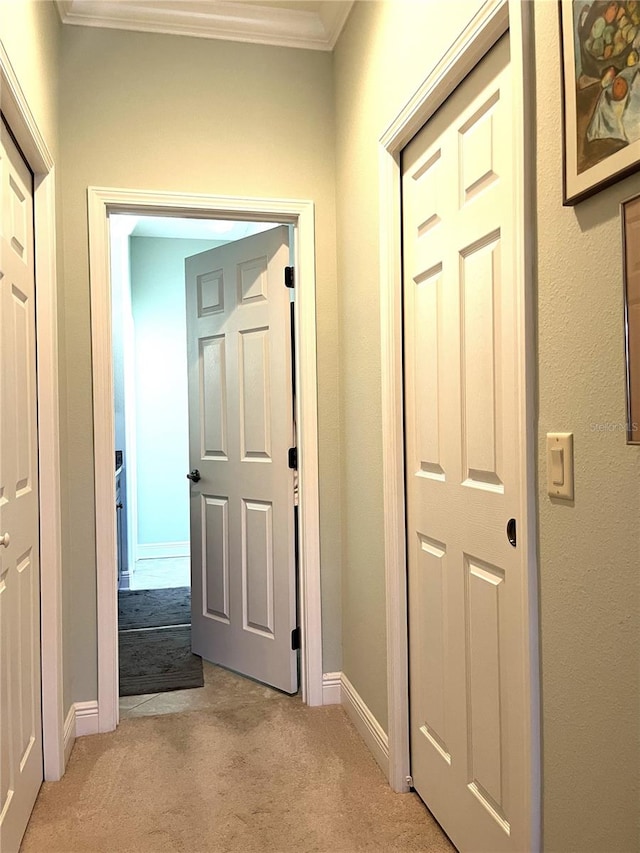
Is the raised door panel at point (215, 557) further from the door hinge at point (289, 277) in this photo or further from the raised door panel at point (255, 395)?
the door hinge at point (289, 277)

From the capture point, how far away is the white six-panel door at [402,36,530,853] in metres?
1.40

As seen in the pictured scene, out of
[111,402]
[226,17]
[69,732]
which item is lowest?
[69,732]

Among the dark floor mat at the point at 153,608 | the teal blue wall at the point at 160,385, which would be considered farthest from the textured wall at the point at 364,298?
the teal blue wall at the point at 160,385

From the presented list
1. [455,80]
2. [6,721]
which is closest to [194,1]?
[455,80]

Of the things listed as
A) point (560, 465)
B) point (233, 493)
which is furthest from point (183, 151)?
point (560, 465)

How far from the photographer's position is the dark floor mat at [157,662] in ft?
9.45

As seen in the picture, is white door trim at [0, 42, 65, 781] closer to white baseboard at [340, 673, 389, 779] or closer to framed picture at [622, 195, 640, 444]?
white baseboard at [340, 673, 389, 779]

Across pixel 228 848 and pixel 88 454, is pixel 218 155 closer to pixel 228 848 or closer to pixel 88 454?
pixel 88 454

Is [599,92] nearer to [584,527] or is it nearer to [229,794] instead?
[584,527]

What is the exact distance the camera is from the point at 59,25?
237 cm

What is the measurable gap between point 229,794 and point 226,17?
2.81 meters

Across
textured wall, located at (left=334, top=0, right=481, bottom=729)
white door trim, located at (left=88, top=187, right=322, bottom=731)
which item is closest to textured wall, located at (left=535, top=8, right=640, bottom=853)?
textured wall, located at (left=334, top=0, right=481, bottom=729)

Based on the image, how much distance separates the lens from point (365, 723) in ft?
7.57

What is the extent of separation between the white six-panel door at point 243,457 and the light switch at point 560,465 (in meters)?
1.62
